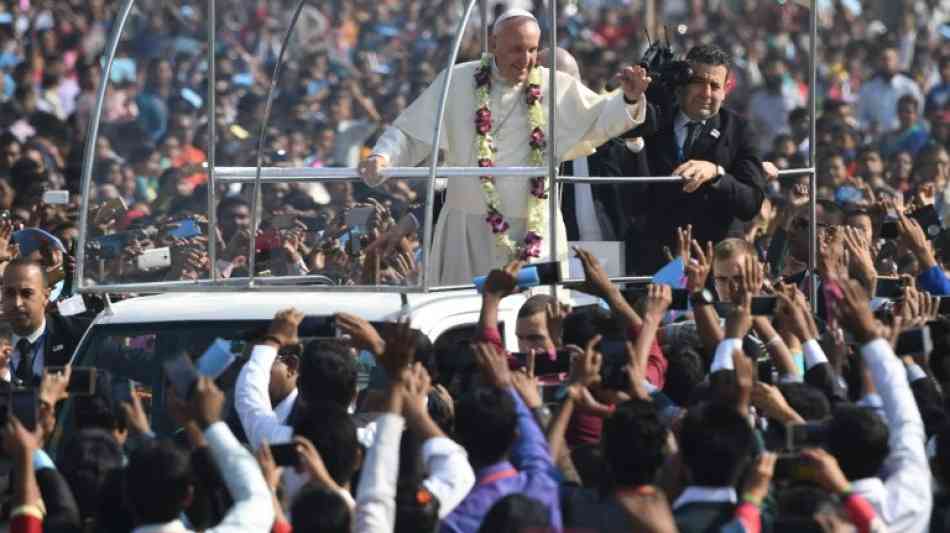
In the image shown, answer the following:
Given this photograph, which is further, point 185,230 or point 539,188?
point 185,230

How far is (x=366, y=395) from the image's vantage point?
8328 millimetres

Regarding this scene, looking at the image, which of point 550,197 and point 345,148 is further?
point 345,148

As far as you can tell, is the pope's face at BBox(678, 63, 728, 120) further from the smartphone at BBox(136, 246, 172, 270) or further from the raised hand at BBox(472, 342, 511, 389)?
the raised hand at BBox(472, 342, 511, 389)

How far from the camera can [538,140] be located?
10062 millimetres

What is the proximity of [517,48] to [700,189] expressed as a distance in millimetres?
1054

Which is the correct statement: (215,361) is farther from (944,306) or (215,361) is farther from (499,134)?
(499,134)

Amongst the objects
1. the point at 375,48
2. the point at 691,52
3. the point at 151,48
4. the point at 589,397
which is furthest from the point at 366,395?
the point at 375,48

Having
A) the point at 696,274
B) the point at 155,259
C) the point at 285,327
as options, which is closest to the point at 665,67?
the point at 155,259

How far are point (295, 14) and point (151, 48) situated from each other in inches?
574

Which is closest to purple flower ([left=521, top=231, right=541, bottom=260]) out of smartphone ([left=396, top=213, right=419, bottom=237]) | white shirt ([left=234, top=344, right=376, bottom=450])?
smartphone ([left=396, top=213, right=419, bottom=237])

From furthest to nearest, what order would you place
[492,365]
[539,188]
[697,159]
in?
[697,159] → [539,188] → [492,365]

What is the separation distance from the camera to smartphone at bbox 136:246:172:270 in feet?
32.9

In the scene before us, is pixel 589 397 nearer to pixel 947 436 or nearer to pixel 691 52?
pixel 947 436

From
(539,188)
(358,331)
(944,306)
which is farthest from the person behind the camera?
(539,188)
